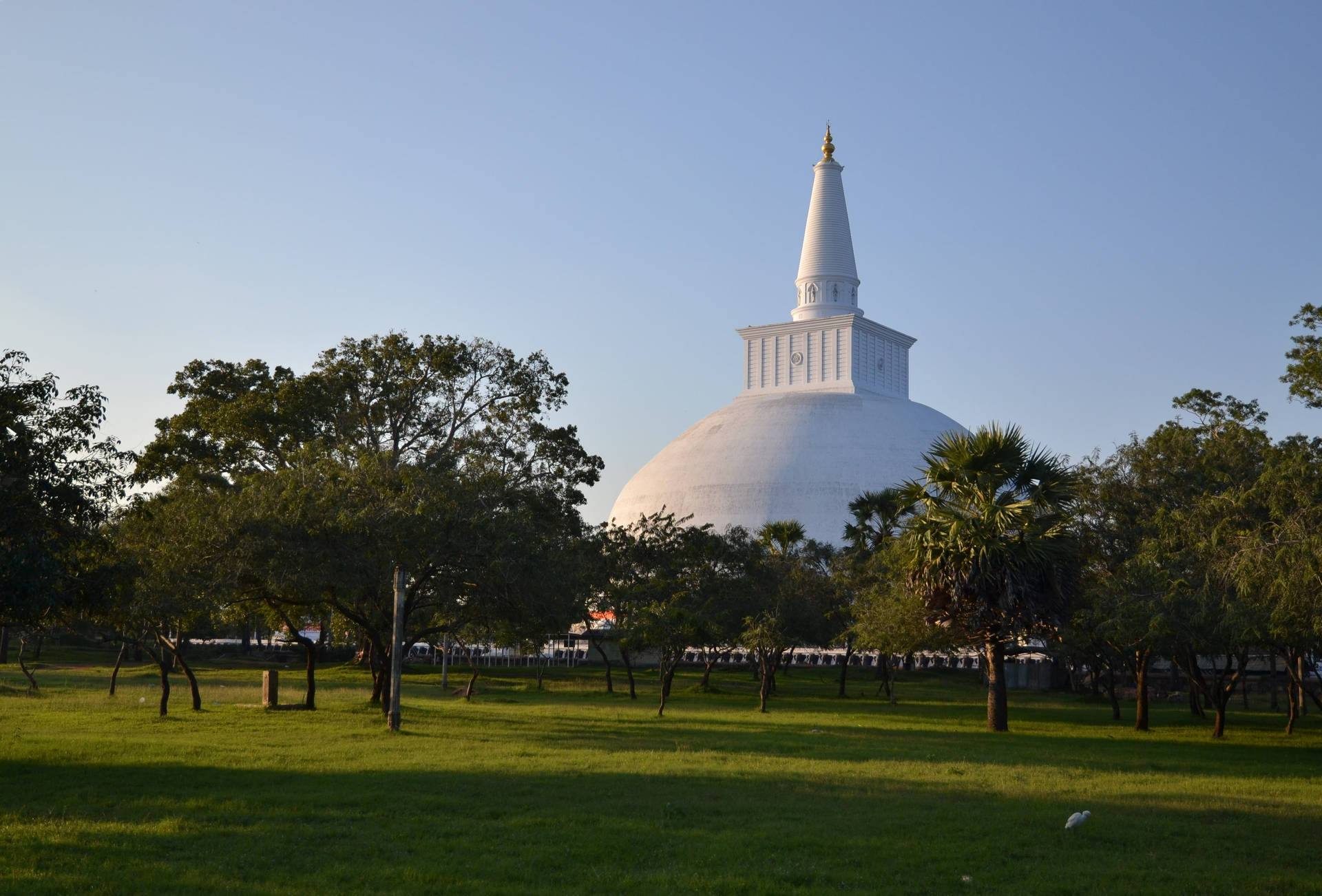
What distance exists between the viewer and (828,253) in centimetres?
7888

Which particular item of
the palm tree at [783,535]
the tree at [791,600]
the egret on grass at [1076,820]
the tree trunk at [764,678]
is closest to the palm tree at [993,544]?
the tree trunk at [764,678]

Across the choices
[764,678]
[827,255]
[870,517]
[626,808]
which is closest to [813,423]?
[827,255]

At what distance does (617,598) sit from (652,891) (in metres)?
28.8

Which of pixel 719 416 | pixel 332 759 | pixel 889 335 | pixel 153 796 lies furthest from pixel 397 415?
pixel 889 335

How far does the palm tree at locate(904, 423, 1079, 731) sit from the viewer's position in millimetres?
26625

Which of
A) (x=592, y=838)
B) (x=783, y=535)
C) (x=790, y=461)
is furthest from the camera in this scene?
(x=790, y=461)

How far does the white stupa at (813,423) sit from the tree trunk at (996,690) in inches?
1623

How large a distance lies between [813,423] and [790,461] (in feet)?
12.3

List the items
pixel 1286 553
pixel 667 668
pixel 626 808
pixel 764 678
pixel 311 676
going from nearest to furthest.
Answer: pixel 626 808
pixel 1286 553
pixel 311 676
pixel 667 668
pixel 764 678

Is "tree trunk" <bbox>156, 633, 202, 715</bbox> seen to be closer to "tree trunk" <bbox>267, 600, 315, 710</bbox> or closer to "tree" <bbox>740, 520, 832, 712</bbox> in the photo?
"tree trunk" <bbox>267, 600, 315, 710</bbox>

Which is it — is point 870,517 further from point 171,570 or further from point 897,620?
point 171,570

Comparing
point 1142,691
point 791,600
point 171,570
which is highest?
point 171,570

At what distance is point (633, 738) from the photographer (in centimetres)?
2272

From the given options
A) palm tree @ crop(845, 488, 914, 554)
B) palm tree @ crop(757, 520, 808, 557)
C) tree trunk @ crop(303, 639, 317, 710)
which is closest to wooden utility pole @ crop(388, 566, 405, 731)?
tree trunk @ crop(303, 639, 317, 710)
